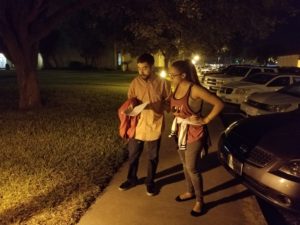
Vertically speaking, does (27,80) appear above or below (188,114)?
below

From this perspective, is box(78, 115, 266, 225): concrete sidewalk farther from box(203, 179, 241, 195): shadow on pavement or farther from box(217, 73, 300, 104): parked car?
box(217, 73, 300, 104): parked car

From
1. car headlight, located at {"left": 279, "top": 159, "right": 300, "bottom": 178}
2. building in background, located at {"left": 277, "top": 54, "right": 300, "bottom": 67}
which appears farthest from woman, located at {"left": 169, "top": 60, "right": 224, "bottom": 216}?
building in background, located at {"left": 277, "top": 54, "right": 300, "bottom": 67}

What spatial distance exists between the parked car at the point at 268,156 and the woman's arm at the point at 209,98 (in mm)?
883

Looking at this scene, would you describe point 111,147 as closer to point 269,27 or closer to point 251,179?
point 251,179

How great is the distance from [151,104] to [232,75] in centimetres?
1541

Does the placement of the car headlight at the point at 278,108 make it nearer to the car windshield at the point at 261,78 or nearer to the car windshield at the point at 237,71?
the car windshield at the point at 261,78

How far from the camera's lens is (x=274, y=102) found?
32.9 ft

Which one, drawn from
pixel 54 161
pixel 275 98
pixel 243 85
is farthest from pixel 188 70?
pixel 243 85

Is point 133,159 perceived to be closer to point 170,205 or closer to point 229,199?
point 170,205

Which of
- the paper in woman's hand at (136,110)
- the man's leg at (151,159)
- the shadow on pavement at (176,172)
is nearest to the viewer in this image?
Answer: the paper in woman's hand at (136,110)

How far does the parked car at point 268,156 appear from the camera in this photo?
4.19 m

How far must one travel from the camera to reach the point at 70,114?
36.8 feet

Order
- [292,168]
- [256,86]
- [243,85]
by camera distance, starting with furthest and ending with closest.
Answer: [243,85] → [256,86] → [292,168]

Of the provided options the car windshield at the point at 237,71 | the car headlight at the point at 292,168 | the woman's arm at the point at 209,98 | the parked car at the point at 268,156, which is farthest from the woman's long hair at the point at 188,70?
the car windshield at the point at 237,71
